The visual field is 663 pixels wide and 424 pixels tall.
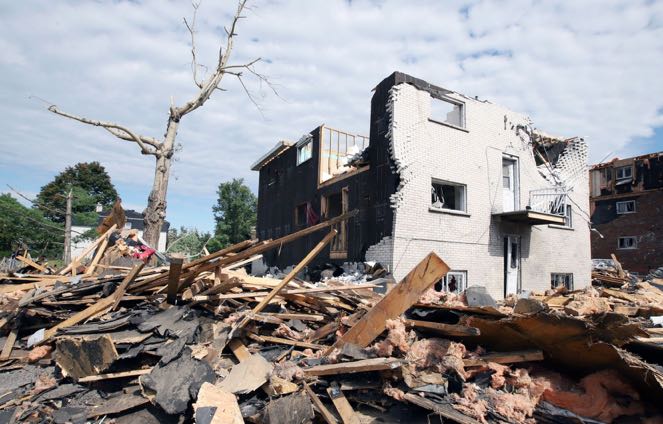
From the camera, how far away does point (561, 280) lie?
1501cm

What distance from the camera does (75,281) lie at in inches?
229

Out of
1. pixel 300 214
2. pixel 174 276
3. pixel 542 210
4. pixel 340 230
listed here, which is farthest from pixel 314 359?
pixel 300 214

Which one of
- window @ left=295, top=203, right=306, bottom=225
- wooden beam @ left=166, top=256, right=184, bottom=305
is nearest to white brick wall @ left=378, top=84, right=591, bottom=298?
window @ left=295, top=203, right=306, bottom=225

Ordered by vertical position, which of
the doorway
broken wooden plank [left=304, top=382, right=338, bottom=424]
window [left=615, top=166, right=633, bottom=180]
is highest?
window [left=615, top=166, right=633, bottom=180]

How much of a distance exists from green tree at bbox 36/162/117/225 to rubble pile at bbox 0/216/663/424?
38.9m

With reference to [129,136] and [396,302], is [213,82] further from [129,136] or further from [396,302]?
[396,302]

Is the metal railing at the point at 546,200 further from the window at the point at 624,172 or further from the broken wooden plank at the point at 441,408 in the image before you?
the window at the point at 624,172

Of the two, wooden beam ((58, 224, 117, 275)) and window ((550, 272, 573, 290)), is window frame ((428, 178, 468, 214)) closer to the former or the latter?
window ((550, 272, 573, 290))

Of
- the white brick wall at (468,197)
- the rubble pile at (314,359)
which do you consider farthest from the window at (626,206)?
the rubble pile at (314,359)

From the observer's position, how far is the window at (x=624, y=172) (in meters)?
26.7

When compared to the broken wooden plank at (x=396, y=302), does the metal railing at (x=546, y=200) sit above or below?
above

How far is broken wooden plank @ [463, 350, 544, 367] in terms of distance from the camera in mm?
3436

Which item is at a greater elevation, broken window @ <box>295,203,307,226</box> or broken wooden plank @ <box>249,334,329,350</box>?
broken window @ <box>295,203,307,226</box>

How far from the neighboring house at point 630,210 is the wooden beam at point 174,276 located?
30.0 meters
